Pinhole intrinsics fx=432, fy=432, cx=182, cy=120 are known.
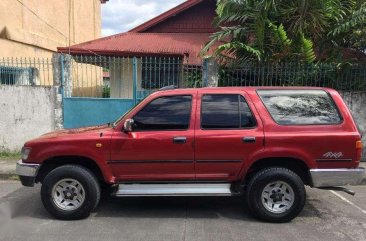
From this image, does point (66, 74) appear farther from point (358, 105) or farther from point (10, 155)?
point (358, 105)

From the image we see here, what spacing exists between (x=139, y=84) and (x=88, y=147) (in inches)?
A: 250

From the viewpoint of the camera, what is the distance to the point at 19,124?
1013cm

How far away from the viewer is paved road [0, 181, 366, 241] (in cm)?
512

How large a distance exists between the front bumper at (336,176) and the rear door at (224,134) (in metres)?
0.83

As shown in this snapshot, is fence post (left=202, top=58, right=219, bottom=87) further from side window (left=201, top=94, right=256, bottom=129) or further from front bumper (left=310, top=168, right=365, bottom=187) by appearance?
front bumper (left=310, top=168, right=365, bottom=187)

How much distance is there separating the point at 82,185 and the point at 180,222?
136cm

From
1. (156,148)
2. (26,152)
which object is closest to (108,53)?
(26,152)

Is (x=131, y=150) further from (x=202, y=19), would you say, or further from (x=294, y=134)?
(x=202, y=19)

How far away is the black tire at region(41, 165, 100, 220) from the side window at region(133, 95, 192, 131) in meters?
0.91

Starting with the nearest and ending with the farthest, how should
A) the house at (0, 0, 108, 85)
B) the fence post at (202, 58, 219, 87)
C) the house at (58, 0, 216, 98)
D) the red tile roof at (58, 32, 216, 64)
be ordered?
the fence post at (202, 58, 219, 87), the house at (58, 0, 216, 98), the house at (0, 0, 108, 85), the red tile roof at (58, 32, 216, 64)

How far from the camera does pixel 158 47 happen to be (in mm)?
12883

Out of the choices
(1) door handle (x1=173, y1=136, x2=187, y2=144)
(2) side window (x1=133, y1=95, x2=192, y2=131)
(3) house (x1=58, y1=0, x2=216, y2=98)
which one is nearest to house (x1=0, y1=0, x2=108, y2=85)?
(3) house (x1=58, y1=0, x2=216, y2=98)

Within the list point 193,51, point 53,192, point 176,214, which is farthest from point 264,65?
point 53,192

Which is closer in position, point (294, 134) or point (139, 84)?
point (294, 134)
